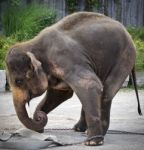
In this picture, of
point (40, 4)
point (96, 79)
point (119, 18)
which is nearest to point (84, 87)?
point (96, 79)

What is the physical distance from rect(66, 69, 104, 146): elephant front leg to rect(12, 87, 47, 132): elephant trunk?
1.55 feet

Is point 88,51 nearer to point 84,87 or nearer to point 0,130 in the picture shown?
point 84,87

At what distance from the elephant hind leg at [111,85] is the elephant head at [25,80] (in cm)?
61

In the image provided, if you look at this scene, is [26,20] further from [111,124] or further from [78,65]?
[78,65]

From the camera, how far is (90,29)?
7.75 metres

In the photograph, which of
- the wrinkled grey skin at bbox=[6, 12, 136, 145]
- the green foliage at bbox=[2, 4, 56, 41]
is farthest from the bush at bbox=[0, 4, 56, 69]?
the wrinkled grey skin at bbox=[6, 12, 136, 145]

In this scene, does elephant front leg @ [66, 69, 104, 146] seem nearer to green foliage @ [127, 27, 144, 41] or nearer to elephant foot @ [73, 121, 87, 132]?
elephant foot @ [73, 121, 87, 132]

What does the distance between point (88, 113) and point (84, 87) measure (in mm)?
254

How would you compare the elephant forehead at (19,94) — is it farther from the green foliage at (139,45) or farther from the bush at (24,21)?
the green foliage at (139,45)

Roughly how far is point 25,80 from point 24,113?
34 cm

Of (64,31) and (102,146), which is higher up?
(64,31)

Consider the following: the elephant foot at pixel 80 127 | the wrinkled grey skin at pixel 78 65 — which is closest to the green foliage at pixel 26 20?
the elephant foot at pixel 80 127

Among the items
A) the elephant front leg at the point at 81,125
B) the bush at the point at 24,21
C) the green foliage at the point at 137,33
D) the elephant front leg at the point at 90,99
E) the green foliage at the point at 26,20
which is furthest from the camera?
the green foliage at the point at 137,33

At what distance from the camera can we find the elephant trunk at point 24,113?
24.4 ft
